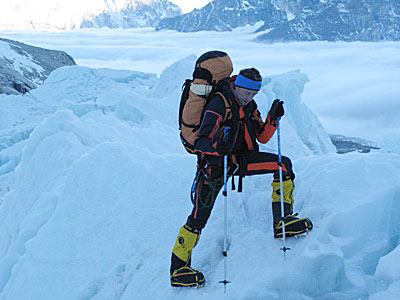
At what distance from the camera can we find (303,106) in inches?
866

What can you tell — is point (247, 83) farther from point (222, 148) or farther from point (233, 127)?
point (222, 148)

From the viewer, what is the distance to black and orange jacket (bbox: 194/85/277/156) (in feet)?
10.3

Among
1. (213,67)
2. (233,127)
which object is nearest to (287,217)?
(233,127)

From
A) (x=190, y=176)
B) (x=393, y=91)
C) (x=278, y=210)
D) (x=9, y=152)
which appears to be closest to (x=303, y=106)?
(x=9, y=152)

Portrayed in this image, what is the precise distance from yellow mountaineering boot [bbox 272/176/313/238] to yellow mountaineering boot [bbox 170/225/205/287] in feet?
2.36

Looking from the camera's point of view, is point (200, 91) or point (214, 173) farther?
point (214, 173)

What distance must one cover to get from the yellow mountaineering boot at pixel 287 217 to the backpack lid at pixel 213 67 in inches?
42.5

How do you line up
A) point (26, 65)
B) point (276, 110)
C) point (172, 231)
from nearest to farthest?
point (276, 110) → point (172, 231) → point (26, 65)

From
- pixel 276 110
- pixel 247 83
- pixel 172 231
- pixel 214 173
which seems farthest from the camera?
pixel 172 231

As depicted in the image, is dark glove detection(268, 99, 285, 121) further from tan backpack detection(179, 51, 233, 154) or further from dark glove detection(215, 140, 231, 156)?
dark glove detection(215, 140, 231, 156)

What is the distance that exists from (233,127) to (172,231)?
65.0 inches

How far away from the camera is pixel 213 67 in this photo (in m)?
3.35

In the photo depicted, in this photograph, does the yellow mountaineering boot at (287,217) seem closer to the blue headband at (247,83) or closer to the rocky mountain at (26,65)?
the blue headband at (247,83)

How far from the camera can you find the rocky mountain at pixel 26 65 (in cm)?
2941
